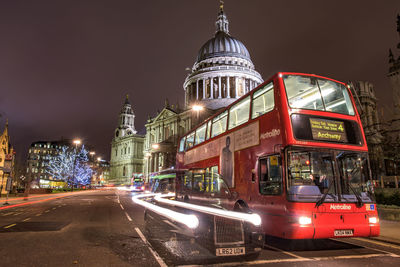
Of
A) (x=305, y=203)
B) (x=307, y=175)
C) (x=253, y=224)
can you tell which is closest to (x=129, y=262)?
(x=253, y=224)

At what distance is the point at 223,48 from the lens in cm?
8088

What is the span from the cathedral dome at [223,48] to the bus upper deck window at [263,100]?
7279cm

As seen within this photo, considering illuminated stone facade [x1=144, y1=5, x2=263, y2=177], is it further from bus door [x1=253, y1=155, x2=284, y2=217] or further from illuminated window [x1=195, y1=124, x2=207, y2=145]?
bus door [x1=253, y1=155, x2=284, y2=217]

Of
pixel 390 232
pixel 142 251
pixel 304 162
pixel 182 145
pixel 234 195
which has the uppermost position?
pixel 182 145

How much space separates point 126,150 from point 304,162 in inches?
3975

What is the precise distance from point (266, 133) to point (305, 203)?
2.41 m

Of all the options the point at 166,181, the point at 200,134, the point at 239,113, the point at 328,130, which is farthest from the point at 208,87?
the point at 328,130

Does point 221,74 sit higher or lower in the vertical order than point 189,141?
higher

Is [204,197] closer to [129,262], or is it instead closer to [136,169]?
[129,262]

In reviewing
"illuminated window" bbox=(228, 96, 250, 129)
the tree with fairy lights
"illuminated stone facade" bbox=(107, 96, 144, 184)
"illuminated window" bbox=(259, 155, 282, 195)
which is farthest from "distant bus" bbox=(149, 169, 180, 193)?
"illuminated stone facade" bbox=(107, 96, 144, 184)

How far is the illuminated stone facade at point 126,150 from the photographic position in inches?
3851

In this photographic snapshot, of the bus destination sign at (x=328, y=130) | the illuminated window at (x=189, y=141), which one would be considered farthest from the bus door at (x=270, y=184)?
the illuminated window at (x=189, y=141)

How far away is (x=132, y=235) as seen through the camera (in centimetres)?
898

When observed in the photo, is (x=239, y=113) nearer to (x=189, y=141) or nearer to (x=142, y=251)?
(x=142, y=251)
